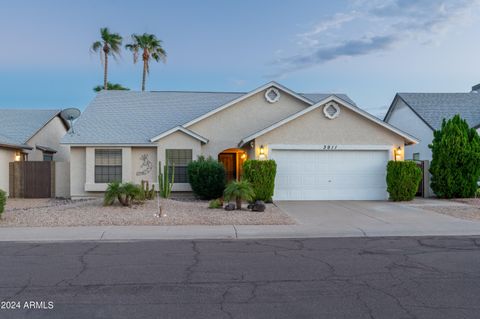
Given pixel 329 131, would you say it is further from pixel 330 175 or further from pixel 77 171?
pixel 77 171

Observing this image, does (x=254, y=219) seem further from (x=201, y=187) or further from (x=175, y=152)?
(x=175, y=152)

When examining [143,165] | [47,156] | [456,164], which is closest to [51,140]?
[47,156]

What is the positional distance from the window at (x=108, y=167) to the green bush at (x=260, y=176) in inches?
258

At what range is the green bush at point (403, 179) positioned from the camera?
18.9m

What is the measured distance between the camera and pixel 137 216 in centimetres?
1438

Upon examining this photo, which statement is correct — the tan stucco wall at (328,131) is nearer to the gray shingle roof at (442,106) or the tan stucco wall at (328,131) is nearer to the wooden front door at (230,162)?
the wooden front door at (230,162)

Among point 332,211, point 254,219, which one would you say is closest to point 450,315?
point 254,219

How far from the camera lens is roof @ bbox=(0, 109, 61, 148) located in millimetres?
24781

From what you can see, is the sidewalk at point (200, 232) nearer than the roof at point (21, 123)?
Yes

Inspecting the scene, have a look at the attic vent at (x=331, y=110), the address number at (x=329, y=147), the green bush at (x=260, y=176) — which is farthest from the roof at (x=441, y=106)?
the green bush at (x=260, y=176)

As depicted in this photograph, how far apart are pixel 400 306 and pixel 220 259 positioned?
12.4 feet

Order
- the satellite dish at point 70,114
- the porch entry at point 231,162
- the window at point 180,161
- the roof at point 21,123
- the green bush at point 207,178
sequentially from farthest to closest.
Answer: the porch entry at point 231,162, the roof at point 21,123, the satellite dish at point 70,114, the window at point 180,161, the green bush at point 207,178

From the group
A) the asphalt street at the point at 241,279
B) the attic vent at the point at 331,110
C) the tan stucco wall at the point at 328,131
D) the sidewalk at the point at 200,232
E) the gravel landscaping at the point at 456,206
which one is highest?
the attic vent at the point at 331,110

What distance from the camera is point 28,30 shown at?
2438cm
